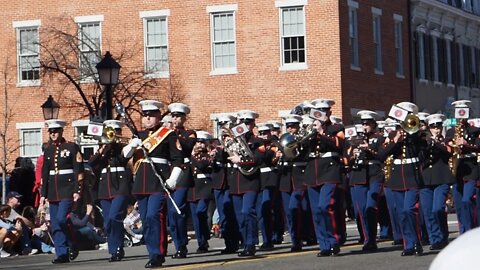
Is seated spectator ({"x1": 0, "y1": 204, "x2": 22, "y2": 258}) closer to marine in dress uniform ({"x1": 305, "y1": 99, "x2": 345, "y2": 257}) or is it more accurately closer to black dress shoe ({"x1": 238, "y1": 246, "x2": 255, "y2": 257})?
black dress shoe ({"x1": 238, "y1": 246, "x2": 255, "y2": 257})

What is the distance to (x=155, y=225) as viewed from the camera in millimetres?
16344

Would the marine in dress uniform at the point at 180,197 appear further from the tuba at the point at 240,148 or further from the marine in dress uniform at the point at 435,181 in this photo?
the marine in dress uniform at the point at 435,181

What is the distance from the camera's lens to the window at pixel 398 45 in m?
46.2

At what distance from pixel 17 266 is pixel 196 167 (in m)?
3.49

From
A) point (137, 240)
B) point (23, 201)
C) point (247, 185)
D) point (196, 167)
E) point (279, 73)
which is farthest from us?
point (279, 73)

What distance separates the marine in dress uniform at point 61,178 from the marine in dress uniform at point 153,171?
192 cm

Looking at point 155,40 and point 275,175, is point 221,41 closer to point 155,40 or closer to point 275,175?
point 155,40

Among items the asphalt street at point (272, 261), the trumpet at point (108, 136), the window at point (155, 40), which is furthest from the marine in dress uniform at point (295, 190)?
the window at point (155, 40)

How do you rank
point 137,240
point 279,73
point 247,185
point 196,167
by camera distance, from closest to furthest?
point 247,185, point 196,167, point 137,240, point 279,73

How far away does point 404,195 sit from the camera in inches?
699

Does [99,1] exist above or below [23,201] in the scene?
above

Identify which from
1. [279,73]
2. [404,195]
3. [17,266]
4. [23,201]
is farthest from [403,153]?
[279,73]

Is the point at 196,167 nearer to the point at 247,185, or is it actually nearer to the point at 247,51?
the point at 247,185

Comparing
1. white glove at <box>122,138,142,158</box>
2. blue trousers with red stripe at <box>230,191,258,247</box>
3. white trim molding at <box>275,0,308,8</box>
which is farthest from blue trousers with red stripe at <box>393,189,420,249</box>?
white trim molding at <box>275,0,308,8</box>
